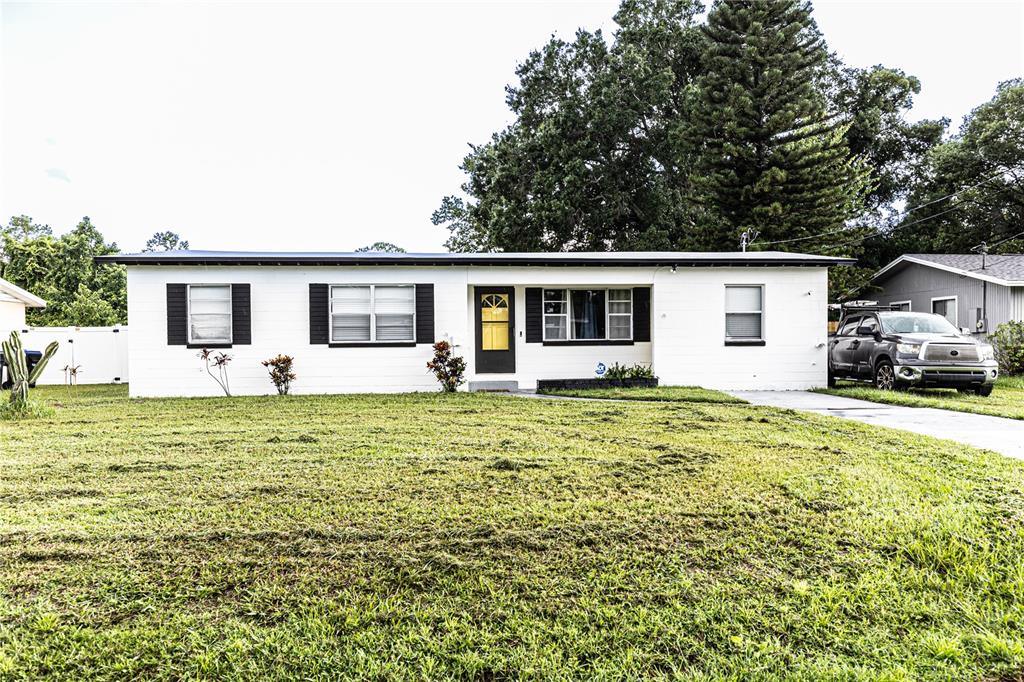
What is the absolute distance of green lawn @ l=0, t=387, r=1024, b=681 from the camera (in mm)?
2408

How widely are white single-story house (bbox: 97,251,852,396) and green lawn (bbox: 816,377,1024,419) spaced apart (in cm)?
132

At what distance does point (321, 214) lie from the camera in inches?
947

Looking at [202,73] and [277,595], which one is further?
[202,73]

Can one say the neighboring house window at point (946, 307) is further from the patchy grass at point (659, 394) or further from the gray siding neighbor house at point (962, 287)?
the patchy grass at point (659, 394)

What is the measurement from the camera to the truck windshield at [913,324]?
11.0m

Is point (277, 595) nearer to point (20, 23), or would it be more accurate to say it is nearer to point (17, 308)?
point (20, 23)

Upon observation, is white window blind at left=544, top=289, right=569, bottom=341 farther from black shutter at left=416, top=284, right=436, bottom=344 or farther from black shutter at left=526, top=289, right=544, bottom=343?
black shutter at left=416, top=284, right=436, bottom=344

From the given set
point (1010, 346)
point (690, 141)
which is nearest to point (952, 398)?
point (1010, 346)

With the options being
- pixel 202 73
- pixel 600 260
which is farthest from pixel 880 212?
pixel 202 73

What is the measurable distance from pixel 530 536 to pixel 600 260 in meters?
8.74

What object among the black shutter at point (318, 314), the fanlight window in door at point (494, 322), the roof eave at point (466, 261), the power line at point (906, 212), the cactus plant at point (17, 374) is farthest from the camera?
the power line at point (906, 212)

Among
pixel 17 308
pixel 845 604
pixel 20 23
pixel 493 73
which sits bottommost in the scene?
pixel 845 604

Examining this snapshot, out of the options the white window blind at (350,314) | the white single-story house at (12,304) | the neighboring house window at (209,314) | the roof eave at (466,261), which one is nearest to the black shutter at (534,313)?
the roof eave at (466,261)

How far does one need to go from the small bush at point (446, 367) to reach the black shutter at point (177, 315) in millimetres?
4571
